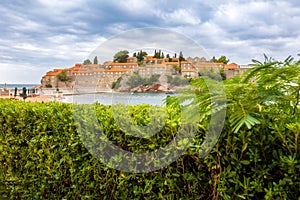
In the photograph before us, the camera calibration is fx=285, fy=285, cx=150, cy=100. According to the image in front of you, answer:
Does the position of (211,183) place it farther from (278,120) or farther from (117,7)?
(117,7)

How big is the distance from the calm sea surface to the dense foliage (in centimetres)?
8

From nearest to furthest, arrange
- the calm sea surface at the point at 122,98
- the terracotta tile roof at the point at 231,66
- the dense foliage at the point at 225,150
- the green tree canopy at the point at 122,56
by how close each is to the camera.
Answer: the dense foliage at the point at 225,150 → the terracotta tile roof at the point at 231,66 → the calm sea surface at the point at 122,98 → the green tree canopy at the point at 122,56

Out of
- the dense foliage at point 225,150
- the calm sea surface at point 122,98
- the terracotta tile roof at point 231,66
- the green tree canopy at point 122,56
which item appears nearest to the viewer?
the dense foliage at point 225,150

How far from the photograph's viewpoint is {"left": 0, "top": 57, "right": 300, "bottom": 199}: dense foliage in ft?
5.78

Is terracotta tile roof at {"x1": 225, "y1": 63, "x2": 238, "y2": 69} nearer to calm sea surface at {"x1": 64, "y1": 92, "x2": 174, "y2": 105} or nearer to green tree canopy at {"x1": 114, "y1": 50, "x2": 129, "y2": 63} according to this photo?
calm sea surface at {"x1": 64, "y1": 92, "x2": 174, "y2": 105}

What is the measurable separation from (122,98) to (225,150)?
3.90ft

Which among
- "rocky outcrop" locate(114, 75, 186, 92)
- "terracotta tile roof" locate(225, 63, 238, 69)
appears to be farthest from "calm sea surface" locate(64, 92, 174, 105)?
"terracotta tile roof" locate(225, 63, 238, 69)

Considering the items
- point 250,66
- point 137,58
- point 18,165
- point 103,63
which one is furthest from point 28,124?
point 250,66

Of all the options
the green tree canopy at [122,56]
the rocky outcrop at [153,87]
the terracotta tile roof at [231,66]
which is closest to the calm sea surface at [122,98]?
the rocky outcrop at [153,87]

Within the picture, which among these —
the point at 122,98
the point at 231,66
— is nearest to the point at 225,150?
the point at 231,66

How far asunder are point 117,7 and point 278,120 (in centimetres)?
399

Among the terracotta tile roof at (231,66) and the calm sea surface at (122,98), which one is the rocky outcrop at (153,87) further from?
the terracotta tile roof at (231,66)

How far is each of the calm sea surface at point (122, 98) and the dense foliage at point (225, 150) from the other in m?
0.08

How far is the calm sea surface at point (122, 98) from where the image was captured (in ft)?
8.38
